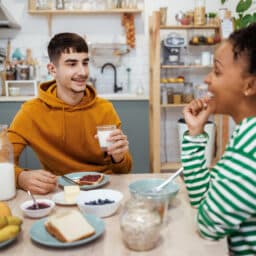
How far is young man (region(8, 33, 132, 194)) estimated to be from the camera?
1979mm

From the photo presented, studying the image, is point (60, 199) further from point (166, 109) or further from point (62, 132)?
point (166, 109)

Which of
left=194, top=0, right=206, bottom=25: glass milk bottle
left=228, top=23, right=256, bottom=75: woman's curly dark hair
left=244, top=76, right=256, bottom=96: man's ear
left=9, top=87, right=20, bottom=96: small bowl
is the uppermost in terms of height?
left=194, top=0, right=206, bottom=25: glass milk bottle

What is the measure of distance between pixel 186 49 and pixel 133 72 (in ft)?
2.30

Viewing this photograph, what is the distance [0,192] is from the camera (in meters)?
1.43

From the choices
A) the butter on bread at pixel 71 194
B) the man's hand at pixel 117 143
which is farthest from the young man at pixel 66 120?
the butter on bread at pixel 71 194

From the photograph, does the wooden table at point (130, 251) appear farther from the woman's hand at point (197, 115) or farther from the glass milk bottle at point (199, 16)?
the glass milk bottle at point (199, 16)

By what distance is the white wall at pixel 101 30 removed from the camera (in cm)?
453

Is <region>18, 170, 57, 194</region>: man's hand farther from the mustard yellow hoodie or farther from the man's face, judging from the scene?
the man's face

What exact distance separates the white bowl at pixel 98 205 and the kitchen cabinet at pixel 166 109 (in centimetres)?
275

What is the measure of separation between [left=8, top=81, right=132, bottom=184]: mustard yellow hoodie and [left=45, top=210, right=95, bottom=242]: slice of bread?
817 millimetres

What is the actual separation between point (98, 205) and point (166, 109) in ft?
11.7

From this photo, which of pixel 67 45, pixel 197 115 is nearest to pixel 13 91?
pixel 67 45

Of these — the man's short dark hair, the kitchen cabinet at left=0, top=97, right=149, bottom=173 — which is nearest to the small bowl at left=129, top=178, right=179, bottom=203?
the man's short dark hair

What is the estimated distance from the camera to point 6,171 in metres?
1.44
